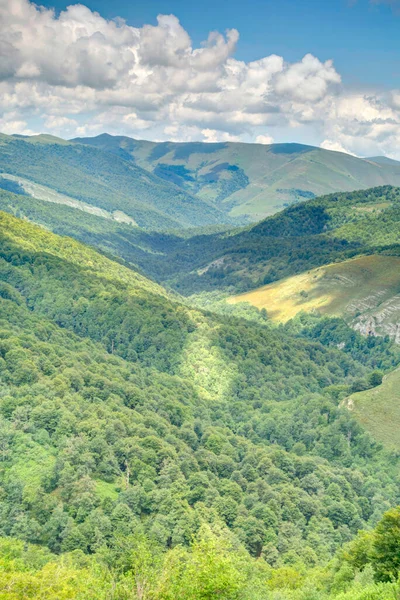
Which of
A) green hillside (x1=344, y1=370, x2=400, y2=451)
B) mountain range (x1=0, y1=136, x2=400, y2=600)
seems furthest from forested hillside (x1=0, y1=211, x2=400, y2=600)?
green hillside (x1=344, y1=370, x2=400, y2=451)

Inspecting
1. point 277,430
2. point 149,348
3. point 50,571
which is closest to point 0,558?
point 50,571

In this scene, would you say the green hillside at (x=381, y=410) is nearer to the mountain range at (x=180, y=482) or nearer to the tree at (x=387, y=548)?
the mountain range at (x=180, y=482)

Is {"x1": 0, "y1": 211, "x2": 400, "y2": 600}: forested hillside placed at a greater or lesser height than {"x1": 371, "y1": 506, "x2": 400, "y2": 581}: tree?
lesser

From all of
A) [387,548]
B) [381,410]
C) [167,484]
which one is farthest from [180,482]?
[381,410]

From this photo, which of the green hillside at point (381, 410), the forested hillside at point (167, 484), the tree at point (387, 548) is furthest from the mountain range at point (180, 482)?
the green hillside at point (381, 410)

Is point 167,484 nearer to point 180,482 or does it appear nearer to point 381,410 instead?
point 180,482

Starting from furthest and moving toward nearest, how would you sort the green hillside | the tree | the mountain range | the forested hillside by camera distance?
the green hillside → the tree → the forested hillside → the mountain range

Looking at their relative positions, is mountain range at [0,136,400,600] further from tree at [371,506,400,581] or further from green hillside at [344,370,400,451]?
green hillside at [344,370,400,451]

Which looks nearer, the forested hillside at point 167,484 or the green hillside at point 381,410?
the forested hillside at point 167,484
